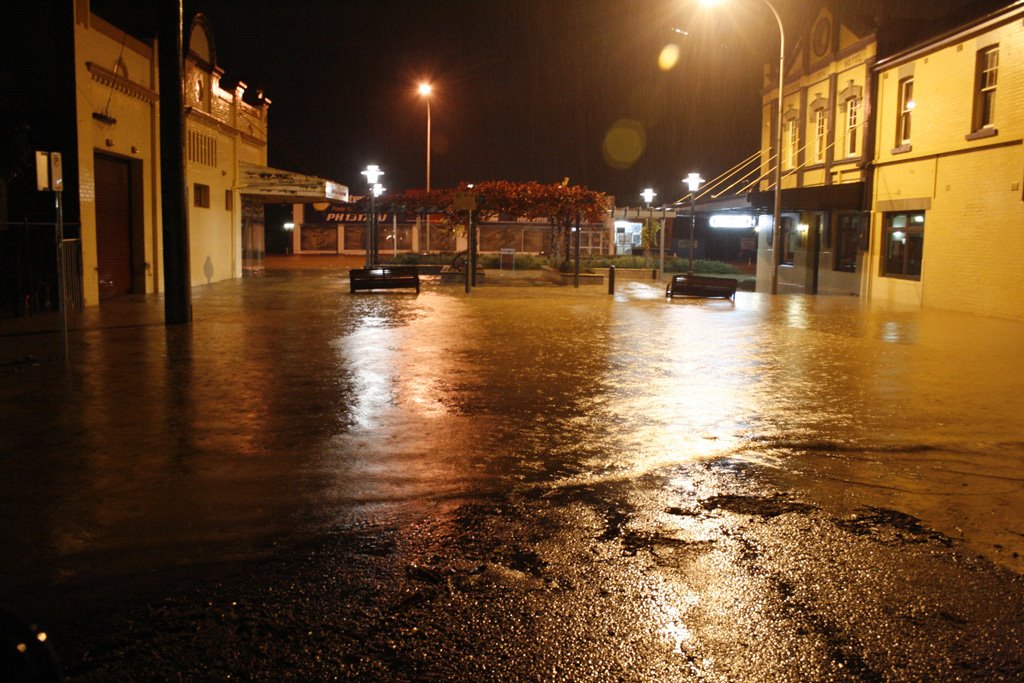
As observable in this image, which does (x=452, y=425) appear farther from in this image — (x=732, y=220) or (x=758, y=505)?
(x=732, y=220)

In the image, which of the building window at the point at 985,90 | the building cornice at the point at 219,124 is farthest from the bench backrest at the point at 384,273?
the building window at the point at 985,90

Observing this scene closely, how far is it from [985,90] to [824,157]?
8.05m

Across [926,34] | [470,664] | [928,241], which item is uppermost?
[926,34]

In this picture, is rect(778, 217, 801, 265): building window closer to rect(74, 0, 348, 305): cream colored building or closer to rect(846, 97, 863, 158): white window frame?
rect(846, 97, 863, 158): white window frame

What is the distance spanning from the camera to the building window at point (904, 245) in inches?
951

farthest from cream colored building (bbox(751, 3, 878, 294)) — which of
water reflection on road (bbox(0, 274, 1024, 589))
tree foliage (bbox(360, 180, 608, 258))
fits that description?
water reflection on road (bbox(0, 274, 1024, 589))

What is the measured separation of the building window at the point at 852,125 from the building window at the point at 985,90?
5.64m

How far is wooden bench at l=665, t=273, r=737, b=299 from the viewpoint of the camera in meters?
25.0

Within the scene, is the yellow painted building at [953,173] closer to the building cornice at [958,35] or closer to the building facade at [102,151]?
the building cornice at [958,35]

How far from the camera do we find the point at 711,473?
6.90 meters

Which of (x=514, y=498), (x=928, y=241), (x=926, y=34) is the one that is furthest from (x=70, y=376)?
(x=926, y=34)

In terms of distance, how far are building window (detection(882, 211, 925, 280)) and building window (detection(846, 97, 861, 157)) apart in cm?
275

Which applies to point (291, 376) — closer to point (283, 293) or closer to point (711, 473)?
point (711, 473)

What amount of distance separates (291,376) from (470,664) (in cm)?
785
